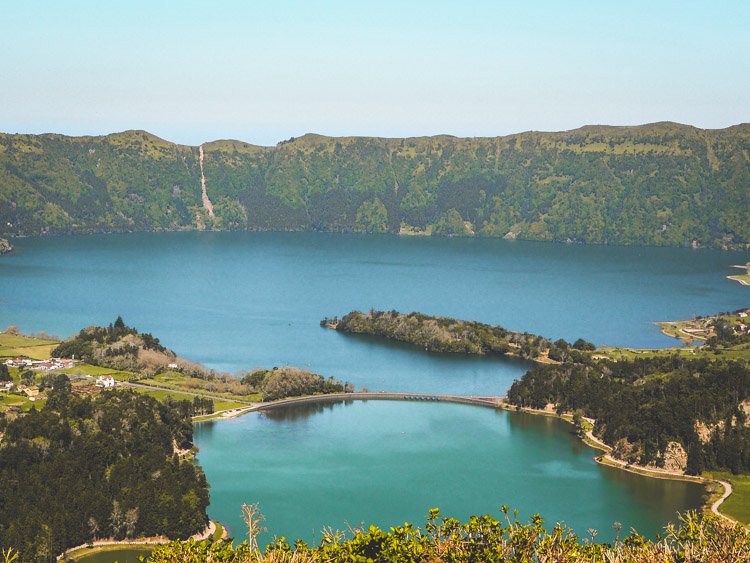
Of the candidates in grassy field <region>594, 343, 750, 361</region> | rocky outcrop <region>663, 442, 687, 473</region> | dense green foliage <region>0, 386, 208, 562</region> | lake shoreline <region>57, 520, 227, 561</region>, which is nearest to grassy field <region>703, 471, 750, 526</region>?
rocky outcrop <region>663, 442, 687, 473</region>

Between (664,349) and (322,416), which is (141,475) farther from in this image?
(664,349)

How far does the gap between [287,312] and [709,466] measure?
107627 millimetres

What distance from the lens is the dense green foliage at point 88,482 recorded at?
7350 cm

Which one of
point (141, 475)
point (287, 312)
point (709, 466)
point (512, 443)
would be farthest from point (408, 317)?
point (141, 475)

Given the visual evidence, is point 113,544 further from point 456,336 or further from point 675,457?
point 456,336

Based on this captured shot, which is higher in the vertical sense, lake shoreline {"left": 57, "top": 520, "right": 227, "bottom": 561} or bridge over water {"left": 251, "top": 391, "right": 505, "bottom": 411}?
bridge over water {"left": 251, "top": 391, "right": 505, "bottom": 411}

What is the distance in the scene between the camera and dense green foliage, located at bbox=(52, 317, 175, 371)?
131250 millimetres

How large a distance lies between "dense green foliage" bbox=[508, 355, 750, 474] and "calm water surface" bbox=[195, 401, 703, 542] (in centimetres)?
387

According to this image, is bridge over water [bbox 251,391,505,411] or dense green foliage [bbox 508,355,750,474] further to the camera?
bridge over water [bbox 251,391,505,411]

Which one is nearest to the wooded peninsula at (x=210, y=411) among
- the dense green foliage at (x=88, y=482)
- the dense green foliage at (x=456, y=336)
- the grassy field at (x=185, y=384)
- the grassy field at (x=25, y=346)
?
the dense green foliage at (x=88, y=482)

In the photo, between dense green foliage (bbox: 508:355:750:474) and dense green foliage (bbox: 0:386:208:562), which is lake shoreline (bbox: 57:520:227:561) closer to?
dense green foliage (bbox: 0:386:208:562)

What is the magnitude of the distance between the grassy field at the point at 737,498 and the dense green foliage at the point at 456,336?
49997 millimetres

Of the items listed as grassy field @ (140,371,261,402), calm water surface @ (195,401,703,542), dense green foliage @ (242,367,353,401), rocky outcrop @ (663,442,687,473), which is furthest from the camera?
dense green foliage @ (242,367,353,401)

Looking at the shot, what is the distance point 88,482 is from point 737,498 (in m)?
55.5
